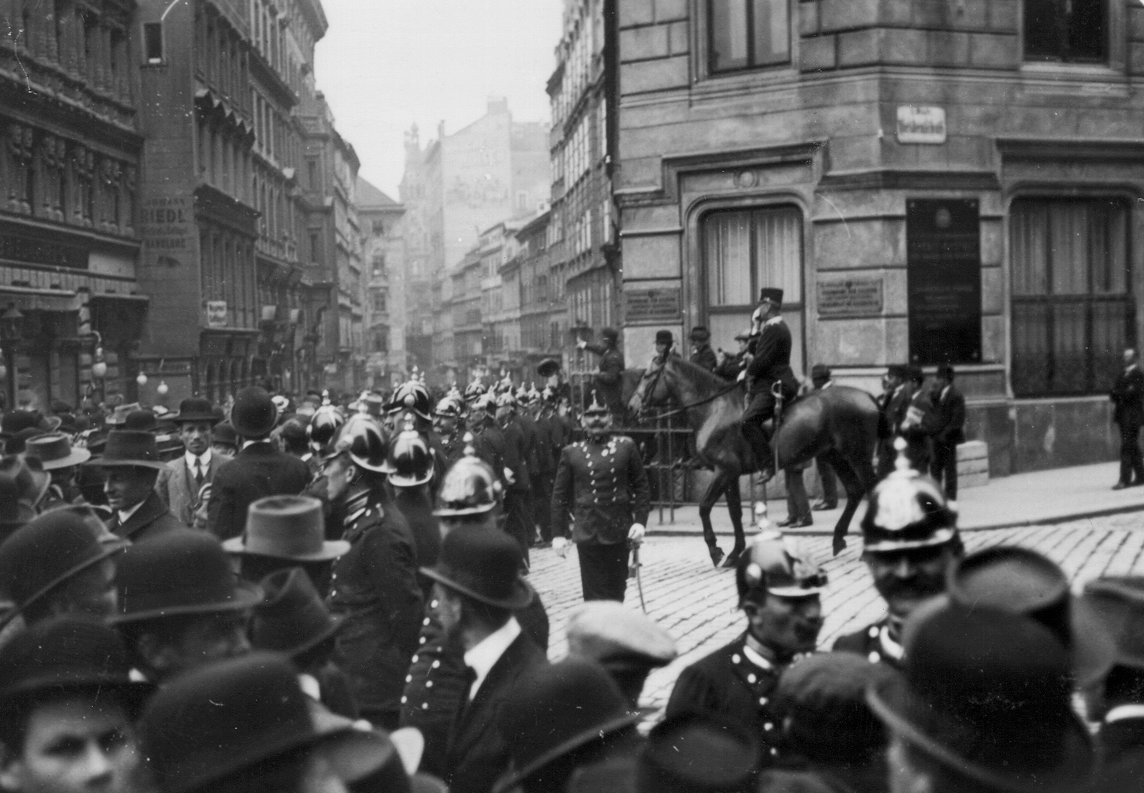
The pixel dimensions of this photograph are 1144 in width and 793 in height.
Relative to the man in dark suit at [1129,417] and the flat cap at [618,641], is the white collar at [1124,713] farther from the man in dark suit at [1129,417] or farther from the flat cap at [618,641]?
the man in dark suit at [1129,417]

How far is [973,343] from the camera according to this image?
20.7 m

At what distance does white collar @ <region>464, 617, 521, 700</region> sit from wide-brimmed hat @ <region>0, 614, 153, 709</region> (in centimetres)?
125

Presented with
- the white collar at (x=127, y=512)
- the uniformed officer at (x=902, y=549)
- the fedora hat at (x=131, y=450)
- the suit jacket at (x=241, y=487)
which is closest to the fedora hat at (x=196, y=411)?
the suit jacket at (x=241, y=487)

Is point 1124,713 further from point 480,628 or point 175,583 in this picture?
point 175,583

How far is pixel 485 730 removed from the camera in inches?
177

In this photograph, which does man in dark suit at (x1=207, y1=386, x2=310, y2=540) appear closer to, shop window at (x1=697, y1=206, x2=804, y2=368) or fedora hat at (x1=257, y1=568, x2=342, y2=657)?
fedora hat at (x1=257, y1=568, x2=342, y2=657)

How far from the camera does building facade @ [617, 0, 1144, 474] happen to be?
66.2 feet

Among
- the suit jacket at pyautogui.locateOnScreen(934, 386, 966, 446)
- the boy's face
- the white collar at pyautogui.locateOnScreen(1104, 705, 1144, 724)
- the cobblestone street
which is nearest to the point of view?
the white collar at pyautogui.locateOnScreen(1104, 705, 1144, 724)

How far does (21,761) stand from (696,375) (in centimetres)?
1320

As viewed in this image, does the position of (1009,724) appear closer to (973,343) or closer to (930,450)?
(930,450)

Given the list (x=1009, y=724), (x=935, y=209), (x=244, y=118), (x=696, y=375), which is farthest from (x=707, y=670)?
(x=244, y=118)

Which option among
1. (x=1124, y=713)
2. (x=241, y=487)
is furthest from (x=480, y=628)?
(x=241, y=487)

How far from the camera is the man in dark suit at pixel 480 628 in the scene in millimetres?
4543

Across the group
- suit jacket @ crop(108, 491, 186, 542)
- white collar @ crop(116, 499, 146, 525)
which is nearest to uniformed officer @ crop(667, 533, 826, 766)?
suit jacket @ crop(108, 491, 186, 542)
